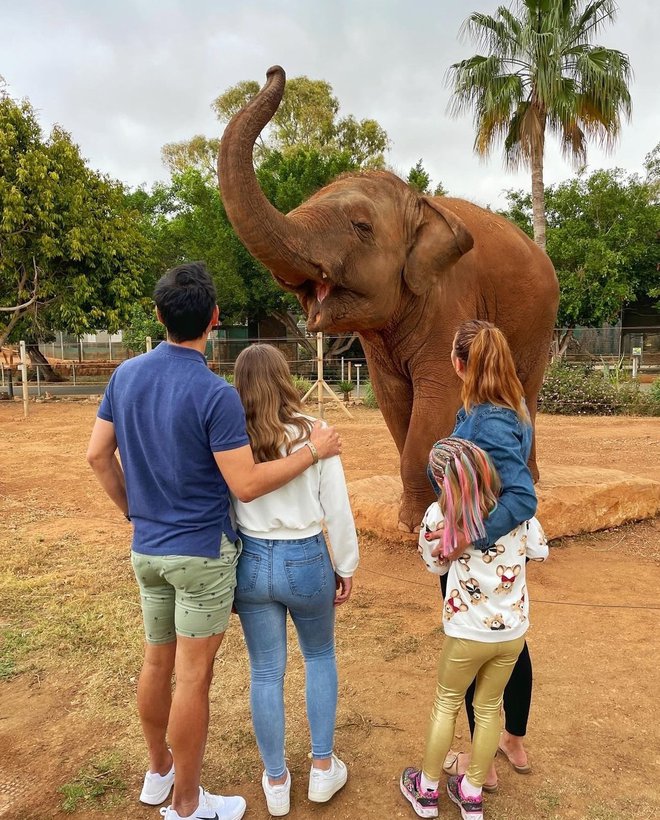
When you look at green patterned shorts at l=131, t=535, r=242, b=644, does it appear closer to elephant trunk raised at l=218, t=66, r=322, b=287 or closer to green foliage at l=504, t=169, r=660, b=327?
elephant trunk raised at l=218, t=66, r=322, b=287

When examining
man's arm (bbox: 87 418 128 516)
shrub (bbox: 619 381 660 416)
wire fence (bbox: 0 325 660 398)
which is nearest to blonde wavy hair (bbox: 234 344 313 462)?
man's arm (bbox: 87 418 128 516)

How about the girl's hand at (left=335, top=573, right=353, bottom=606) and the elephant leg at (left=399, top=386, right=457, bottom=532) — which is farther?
the elephant leg at (left=399, top=386, right=457, bottom=532)

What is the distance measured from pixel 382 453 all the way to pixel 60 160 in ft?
44.8

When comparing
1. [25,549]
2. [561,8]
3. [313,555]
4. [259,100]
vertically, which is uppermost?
[561,8]

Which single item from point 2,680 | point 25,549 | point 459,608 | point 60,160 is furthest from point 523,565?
point 60,160

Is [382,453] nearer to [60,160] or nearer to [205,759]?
[205,759]

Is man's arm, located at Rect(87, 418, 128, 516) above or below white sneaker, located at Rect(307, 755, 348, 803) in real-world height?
above

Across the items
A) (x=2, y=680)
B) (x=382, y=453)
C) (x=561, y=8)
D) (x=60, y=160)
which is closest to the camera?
(x=2, y=680)

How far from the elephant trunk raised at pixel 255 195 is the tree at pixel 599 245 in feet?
73.9

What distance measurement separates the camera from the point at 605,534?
546 cm

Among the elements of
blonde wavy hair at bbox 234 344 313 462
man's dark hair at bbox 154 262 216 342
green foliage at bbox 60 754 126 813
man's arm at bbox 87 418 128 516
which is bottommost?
green foliage at bbox 60 754 126 813

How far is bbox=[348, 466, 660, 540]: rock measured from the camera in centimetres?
515

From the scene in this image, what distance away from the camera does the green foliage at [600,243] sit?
2359 centimetres

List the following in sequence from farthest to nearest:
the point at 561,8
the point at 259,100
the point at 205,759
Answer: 1. the point at 561,8
2. the point at 259,100
3. the point at 205,759
